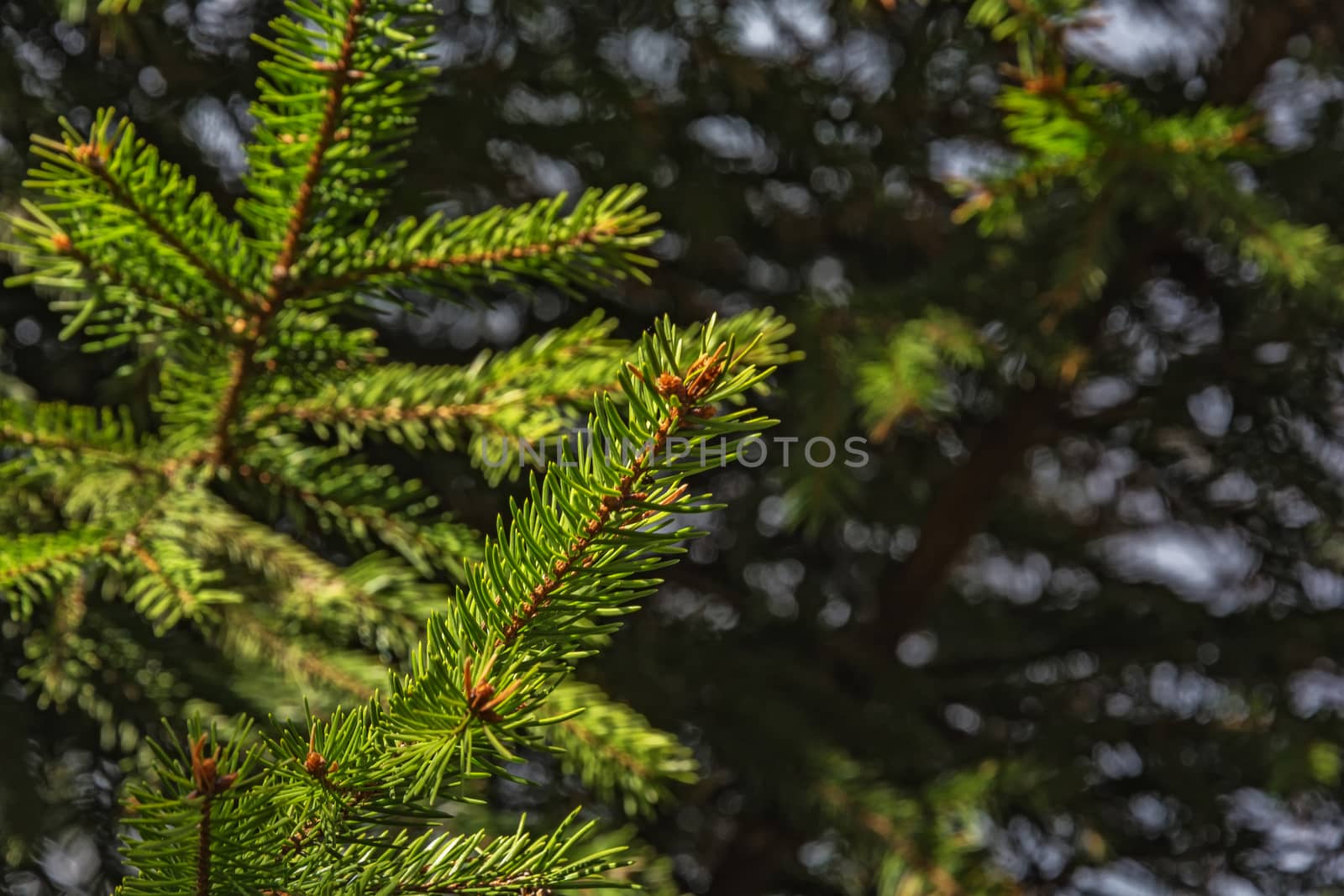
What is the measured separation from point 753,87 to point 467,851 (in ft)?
3.00

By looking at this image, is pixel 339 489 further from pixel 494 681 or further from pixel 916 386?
pixel 916 386

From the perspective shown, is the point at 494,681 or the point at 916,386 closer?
the point at 494,681

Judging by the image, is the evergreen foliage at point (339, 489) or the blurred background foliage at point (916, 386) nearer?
the evergreen foliage at point (339, 489)

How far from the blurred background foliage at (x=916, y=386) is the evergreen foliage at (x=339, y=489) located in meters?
0.12

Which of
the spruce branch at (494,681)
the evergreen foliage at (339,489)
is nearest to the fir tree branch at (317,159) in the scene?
the evergreen foliage at (339,489)

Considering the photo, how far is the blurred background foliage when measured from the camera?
90cm

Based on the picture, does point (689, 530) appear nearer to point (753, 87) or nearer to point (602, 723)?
point (602, 723)

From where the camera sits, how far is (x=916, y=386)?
96 cm

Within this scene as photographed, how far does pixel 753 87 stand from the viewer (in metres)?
1.13

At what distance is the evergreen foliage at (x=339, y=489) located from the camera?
35cm

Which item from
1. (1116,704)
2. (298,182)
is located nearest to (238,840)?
(298,182)

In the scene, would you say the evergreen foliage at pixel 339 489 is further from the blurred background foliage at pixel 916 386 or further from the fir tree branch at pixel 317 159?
the blurred background foliage at pixel 916 386

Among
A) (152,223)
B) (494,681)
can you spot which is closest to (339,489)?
(152,223)

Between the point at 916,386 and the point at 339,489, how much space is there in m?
0.52
